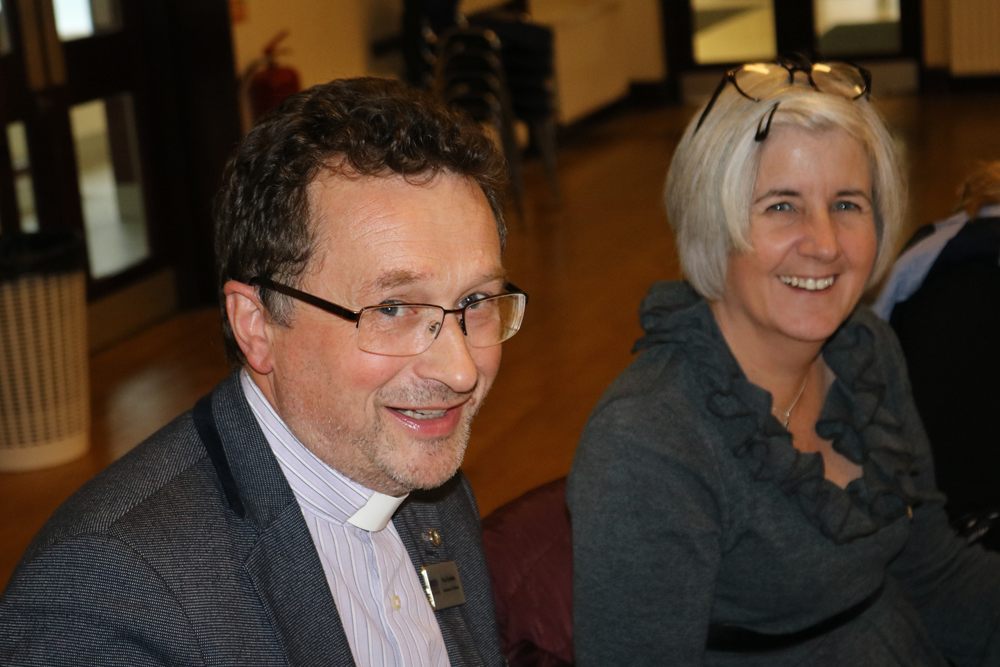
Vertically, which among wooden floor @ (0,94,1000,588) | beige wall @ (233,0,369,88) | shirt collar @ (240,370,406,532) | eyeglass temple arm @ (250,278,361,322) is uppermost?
beige wall @ (233,0,369,88)

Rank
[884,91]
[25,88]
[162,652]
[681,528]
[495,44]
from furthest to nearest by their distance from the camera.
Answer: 1. [884,91]
2. [495,44]
3. [25,88]
4. [681,528]
5. [162,652]

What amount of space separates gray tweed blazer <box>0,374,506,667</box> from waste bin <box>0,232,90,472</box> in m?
2.91

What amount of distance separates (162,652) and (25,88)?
13.8ft

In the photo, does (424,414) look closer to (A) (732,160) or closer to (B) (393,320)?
(B) (393,320)

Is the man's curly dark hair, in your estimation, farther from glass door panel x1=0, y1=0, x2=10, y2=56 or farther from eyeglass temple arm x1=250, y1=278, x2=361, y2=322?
glass door panel x1=0, y1=0, x2=10, y2=56

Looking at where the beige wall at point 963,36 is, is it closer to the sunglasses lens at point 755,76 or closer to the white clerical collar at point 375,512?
the sunglasses lens at point 755,76

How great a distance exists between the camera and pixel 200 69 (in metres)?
5.34

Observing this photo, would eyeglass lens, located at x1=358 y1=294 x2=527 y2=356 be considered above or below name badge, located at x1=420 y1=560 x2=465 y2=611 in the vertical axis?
above

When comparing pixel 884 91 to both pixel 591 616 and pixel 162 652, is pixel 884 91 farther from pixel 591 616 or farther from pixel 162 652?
pixel 162 652

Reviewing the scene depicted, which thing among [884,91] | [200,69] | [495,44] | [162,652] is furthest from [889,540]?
[884,91]

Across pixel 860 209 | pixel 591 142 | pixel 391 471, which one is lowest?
pixel 591 142

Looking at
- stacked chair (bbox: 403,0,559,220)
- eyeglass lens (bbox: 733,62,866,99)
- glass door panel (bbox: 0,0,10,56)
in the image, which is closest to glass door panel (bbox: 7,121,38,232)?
glass door panel (bbox: 0,0,10,56)

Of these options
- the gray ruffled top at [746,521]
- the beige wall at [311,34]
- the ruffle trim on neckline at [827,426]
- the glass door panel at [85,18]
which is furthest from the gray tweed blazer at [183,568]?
the beige wall at [311,34]

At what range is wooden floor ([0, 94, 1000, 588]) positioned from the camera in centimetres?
375
